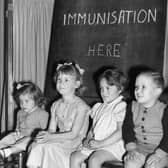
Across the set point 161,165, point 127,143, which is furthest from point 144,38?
point 161,165

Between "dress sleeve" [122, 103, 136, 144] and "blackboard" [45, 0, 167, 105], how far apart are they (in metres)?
0.48

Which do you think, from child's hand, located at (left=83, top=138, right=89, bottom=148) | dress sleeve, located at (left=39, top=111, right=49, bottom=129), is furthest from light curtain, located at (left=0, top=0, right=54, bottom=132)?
child's hand, located at (left=83, top=138, right=89, bottom=148)

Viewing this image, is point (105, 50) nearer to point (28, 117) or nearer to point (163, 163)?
point (28, 117)

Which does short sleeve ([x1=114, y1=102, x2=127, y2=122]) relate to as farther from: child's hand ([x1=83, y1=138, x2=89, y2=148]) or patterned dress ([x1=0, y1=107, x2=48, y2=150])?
patterned dress ([x1=0, y1=107, x2=48, y2=150])

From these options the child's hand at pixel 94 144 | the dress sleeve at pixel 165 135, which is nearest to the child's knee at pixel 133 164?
the dress sleeve at pixel 165 135

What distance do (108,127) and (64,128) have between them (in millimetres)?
341

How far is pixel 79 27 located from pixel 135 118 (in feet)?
3.33

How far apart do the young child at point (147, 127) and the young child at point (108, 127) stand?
0.40 ft

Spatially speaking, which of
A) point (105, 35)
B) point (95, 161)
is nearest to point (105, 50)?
point (105, 35)

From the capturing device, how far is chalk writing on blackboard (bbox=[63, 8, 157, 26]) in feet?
9.84

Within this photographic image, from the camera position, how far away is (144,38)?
118 inches

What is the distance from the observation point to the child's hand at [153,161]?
7.63ft

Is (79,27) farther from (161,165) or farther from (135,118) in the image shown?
(161,165)

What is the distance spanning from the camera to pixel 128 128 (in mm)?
2578
